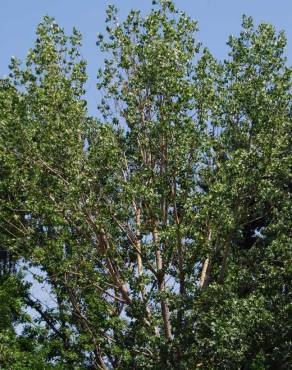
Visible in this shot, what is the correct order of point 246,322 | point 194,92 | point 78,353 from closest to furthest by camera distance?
point 246,322 < point 194,92 < point 78,353

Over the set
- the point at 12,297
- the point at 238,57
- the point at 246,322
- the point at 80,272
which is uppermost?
the point at 238,57

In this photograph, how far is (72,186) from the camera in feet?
67.0

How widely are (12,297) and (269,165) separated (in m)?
11.4

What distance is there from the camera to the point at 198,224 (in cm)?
2114

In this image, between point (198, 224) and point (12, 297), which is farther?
point (12, 297)

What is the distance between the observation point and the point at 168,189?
68.0 feet

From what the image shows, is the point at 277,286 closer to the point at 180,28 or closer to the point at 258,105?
the point at 258,105

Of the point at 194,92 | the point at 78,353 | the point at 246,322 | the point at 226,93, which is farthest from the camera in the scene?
the point at 78,353

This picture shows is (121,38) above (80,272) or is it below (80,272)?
above

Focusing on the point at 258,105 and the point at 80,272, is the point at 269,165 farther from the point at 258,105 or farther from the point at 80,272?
the point at 80,272

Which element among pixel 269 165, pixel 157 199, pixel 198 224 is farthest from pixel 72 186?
pixel 269 165

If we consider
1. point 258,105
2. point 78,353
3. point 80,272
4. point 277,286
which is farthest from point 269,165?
point 78,353

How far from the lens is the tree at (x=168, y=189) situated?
2028cm

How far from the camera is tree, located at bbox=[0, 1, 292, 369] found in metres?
20.3
